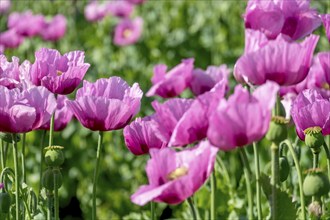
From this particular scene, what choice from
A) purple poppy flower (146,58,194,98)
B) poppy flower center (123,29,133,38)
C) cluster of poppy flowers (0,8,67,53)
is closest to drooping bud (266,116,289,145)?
purple poppy flower (146,58,194,98)

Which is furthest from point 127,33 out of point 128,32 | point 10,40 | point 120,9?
point 10,40

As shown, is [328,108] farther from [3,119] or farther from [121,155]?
[121,155]

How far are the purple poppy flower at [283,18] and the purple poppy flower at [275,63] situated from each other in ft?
0.94

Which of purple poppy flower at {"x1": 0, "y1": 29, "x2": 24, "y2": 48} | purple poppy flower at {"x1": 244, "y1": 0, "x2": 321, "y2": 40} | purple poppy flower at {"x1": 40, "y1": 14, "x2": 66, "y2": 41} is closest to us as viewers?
purple poppy flower at {"x1": 244, "y1": 0, "x2": 321, "y2": 40}

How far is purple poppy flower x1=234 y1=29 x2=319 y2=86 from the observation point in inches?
54.3

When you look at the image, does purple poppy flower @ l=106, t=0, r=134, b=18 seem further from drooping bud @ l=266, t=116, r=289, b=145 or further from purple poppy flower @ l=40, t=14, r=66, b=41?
drooping bud @ l=266, t=116, r=289, b=145

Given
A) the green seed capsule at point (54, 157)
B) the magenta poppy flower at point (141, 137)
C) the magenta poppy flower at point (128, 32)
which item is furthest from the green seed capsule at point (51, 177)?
the magenta poppy flower at point (128, 32)

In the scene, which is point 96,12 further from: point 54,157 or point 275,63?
point 275,63

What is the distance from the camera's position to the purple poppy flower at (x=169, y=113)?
1.36 m

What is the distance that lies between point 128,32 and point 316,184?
155 inches

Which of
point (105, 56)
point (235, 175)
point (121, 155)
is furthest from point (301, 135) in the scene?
point (105, 56)

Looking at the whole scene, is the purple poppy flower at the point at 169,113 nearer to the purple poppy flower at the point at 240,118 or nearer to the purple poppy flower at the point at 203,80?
the purple poppy flower at the point at 240,118

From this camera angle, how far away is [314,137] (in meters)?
1.58

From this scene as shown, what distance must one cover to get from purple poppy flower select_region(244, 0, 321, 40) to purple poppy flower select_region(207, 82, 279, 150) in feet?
1.63
